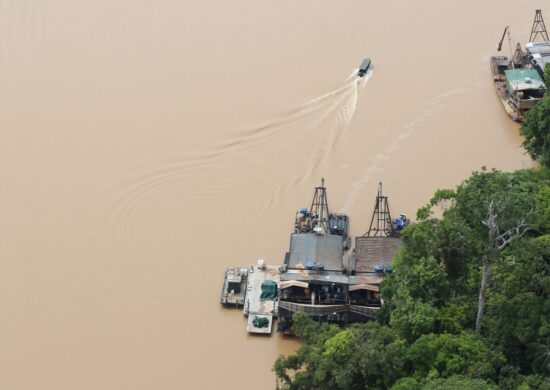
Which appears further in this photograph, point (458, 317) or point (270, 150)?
point (270, 150)

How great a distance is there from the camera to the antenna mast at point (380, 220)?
61.7 ft

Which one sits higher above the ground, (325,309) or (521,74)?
(521,74)

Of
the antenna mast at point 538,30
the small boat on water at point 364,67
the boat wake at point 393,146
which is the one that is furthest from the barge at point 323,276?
the antenna mast at point 538,30

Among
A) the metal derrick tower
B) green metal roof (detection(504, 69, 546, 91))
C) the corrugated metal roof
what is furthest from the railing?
green metal roof (detection(504, 69, 546, 91))

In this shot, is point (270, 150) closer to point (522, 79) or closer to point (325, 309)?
point (325, 309)

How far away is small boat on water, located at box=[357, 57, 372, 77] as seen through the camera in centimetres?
2423

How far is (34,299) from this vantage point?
57.8 feet

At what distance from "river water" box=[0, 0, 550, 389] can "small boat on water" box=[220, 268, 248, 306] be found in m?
0.24

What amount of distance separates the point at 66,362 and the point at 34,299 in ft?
6.51

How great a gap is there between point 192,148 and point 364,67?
19.8 feet

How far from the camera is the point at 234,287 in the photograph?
696 inches

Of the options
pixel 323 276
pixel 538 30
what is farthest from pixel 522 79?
pixel 323 276

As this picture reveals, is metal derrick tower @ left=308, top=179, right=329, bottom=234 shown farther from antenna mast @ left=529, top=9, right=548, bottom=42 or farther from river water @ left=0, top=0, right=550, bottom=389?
antenna mast @ left=529, top=9, right=548, bottom=42

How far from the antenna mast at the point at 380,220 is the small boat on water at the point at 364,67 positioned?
5758 mm
